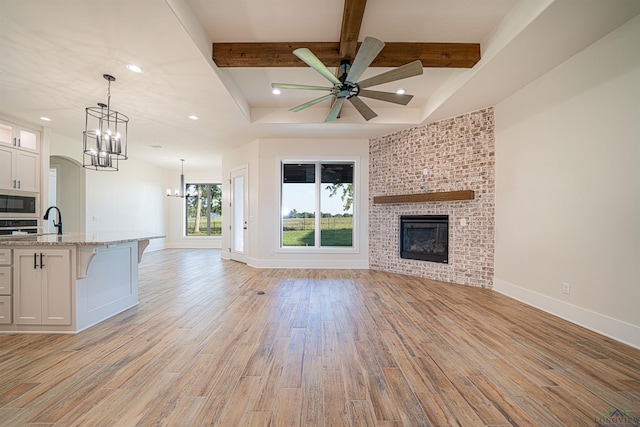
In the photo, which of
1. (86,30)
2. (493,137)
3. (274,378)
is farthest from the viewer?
(493,137)

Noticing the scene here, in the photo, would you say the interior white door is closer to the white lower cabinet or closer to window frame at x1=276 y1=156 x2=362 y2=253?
window frame at x1=276 y1=156 x2=362 y2=253

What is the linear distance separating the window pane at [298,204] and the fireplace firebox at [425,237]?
2044 millimetres

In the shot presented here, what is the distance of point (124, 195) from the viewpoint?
743 cm

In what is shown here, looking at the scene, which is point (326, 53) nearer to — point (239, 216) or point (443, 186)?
point (443, 186)

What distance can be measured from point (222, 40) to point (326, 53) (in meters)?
1.25

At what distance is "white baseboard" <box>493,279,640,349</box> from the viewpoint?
7.89 ft

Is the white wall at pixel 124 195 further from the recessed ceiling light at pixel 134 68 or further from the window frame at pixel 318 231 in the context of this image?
the window frame at pixel 318 231

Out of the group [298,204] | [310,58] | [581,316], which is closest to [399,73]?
[310,58]

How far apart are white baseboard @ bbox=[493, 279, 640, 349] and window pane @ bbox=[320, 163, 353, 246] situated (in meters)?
3.16

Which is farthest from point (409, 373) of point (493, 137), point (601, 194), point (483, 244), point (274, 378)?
point (493, 137)

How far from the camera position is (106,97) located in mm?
3799

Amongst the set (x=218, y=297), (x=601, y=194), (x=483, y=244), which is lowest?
(x=218, y=297)

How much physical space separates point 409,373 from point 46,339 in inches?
133

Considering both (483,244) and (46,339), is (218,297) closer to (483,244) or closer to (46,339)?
(46,339)
